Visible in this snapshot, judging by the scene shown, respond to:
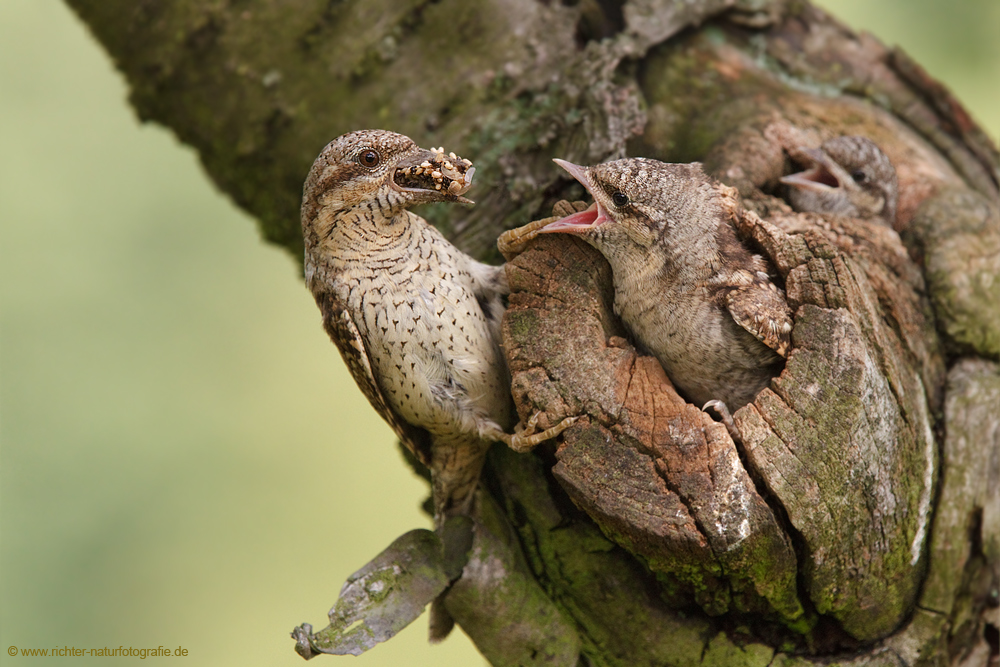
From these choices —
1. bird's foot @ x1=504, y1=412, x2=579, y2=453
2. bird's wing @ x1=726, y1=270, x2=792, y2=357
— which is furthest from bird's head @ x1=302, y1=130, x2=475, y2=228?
bird's wing @ x1=726, y1=270, x2=792, y2=357

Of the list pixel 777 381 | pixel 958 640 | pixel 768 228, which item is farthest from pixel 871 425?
pixel 958 640

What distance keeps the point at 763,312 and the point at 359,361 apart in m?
1.36

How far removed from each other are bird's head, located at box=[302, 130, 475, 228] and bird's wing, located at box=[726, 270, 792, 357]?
94 cm

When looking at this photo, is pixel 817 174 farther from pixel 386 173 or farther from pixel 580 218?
pixel 386 173

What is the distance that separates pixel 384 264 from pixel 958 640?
2401 mm

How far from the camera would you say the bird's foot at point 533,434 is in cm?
229

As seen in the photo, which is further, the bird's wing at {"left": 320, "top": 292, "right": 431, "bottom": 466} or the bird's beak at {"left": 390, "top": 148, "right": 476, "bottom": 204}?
the bird's wing at {"left": 320, "top": 292, "right": 431, "bottom": 466}

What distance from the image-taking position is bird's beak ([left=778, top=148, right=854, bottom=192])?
316 centimetres

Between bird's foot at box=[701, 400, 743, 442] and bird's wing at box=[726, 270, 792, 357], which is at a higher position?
bird's wing at box=[726, 270, 792, 357]

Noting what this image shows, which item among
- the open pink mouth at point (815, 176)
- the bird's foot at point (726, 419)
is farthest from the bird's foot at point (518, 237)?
the open pink mouth at point (815, 176)

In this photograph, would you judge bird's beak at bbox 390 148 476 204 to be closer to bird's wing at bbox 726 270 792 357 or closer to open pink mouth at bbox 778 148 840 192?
bird's wing at bbox 726 270 792 357

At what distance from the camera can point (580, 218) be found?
8.59 feet

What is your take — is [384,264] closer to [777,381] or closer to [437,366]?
[437,366]

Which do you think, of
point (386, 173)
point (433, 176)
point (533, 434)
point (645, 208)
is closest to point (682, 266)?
point (645, 208)
